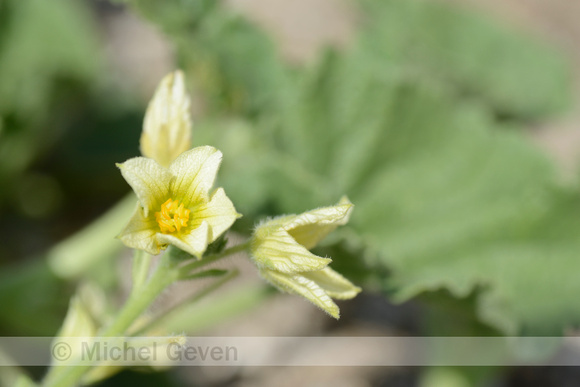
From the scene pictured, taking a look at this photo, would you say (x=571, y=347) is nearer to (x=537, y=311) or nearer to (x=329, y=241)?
(x=537, y=311)

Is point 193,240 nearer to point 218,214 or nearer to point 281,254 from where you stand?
point 218,214

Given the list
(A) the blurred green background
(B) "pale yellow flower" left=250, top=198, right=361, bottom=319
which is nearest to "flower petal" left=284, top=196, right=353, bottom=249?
(B) "pale yellow flower" left=250, top=198, right=361, bottom=319

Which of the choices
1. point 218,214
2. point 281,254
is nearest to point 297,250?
point 281,254

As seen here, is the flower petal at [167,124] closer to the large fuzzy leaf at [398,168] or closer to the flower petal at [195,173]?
the flower petal at [195,173]

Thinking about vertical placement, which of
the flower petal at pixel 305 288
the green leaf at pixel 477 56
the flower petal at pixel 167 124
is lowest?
the flower petal at pixel 305 288

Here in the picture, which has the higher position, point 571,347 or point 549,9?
point 549,9

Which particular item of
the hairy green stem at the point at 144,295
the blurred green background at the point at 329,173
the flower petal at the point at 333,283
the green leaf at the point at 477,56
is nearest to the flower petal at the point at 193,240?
the hairy green stem at the point at 144,295

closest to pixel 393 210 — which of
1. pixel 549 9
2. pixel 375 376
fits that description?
pixel 375 376
